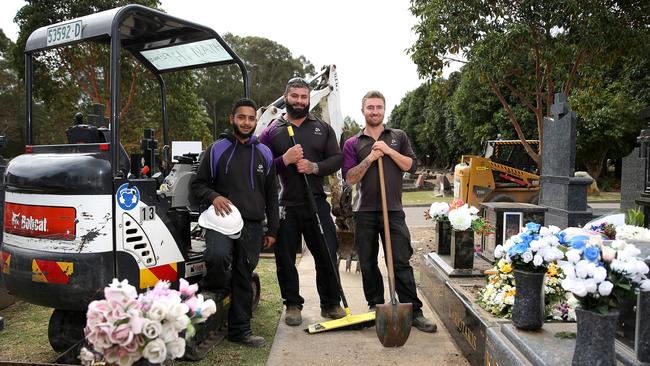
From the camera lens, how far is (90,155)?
3188 millimetres

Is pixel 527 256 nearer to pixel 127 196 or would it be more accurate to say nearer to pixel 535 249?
pixel 535 249

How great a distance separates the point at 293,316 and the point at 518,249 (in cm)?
240

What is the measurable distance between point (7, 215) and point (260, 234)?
1809mm

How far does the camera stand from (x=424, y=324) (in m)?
4.29

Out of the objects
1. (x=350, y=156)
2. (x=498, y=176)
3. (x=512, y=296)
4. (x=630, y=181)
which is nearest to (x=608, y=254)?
(x=512, y=296)

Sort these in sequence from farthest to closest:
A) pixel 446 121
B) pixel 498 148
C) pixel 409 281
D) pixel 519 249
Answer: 1. pixel 446 121
2. pixel 498 148
3. pixel 409 281
4. pixel 519 249

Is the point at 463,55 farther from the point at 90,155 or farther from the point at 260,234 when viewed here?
the point at 90,155

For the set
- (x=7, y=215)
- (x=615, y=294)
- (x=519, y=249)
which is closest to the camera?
(x=615, y=294)

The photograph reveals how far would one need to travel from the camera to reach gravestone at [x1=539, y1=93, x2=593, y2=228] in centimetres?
499

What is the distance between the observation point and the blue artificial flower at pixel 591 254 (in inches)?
81.2

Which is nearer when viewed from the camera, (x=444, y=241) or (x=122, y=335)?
(x=122, y=335)

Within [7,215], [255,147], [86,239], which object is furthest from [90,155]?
[255,147]

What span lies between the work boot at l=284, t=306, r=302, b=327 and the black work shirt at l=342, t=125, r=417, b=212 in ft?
3.56

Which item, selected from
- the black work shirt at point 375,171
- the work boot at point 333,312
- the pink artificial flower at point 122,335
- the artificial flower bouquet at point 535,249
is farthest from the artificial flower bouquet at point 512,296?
the pink artificial flower at point 122,335
